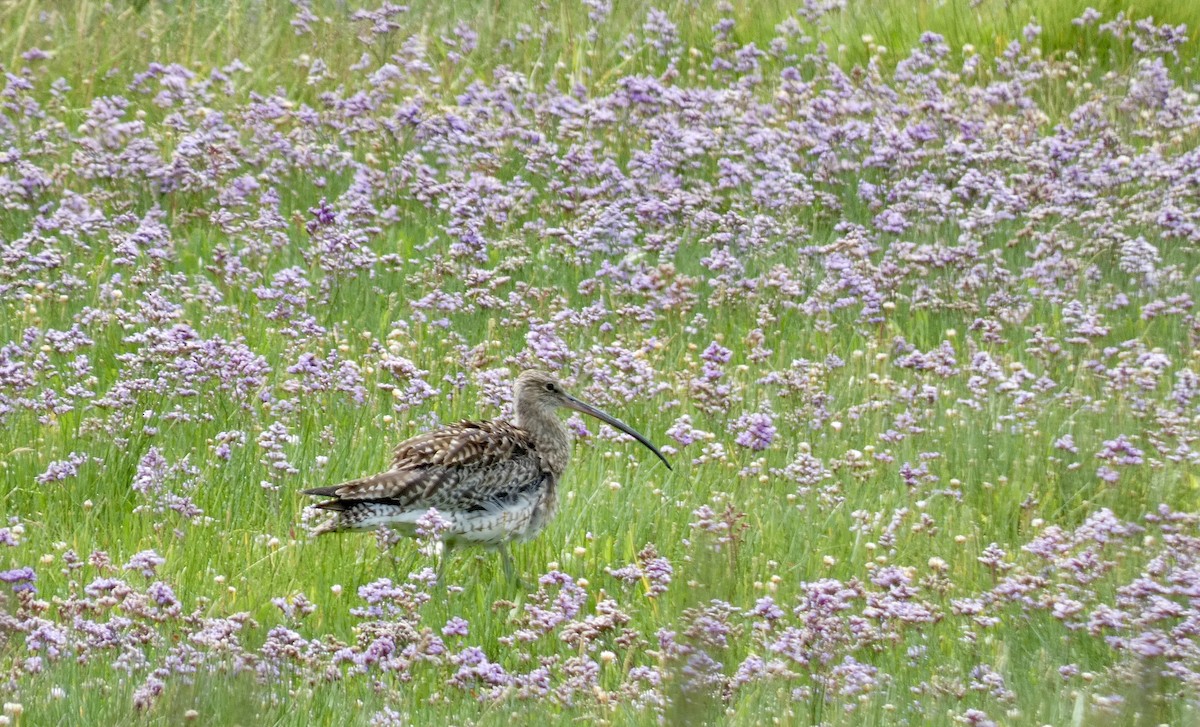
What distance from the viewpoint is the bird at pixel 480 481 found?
6.80 meters

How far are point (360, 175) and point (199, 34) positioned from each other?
404cm

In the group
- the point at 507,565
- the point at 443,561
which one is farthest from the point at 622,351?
the point at 443,561

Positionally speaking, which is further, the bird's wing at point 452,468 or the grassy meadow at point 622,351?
the bird's wing at point 452,468

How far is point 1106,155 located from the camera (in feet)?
38.3

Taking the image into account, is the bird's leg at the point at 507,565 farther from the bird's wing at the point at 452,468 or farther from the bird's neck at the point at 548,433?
the bird's neck at the point at 548,433

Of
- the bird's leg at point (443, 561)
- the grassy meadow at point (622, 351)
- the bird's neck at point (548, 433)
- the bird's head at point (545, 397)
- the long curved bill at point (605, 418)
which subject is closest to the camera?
the grassy meadow at point (622, 351)

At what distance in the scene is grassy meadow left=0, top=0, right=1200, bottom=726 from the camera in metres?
5.32

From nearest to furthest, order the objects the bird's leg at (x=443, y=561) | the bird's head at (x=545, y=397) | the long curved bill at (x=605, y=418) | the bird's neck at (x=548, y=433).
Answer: the bird's leg at (x=443, y=561)
the long curved bill at (x=605, y=418)
the bird's neck at (x=548, y=433)
the bird's head at (x=545, y=397)

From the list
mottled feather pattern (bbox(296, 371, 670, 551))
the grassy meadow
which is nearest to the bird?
mottled feather pattern (bbox(296, 371, 670, 551))

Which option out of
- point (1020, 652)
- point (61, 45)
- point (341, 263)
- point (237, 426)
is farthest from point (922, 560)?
point (61, 45)

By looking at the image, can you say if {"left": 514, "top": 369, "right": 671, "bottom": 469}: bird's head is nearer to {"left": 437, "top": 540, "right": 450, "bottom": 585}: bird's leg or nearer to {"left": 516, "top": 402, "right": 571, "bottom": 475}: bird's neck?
{"left": 516, "top": 402, "right": 571, "bottom": 475}: bird's neck

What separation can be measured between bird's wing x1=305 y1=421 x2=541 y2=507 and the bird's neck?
0.09 meters

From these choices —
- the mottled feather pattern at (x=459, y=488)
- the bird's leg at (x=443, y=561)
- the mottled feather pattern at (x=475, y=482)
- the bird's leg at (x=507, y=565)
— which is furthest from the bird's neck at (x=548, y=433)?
the bird's leg at (x=507, y=565)

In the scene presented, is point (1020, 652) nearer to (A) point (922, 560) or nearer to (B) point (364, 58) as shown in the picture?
(A) point (922, 560)
